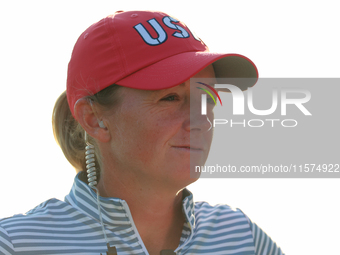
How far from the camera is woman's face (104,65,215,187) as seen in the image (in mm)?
1715

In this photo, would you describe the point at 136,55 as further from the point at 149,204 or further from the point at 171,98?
the point at 149,204

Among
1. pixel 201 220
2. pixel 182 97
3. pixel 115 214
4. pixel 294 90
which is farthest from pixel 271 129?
pixel 115 214

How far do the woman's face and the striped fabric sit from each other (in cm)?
19

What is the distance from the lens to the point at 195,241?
1907 millimetres

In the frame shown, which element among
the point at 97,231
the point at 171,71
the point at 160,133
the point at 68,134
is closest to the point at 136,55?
the point at 171,71

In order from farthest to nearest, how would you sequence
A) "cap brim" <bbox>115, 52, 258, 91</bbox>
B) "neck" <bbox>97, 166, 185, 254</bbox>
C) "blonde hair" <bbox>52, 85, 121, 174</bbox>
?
"blonde hair" <bbox>52, 85, 121, 174</bbox> < "neck" <bbox>97, 166, 185, 254</bbox> < "cap brim" <bbox>115, 52, 258, 91</bbox>

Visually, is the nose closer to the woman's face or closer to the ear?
the woman's face

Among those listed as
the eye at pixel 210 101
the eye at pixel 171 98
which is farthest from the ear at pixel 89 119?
the eye at pixel 210 101

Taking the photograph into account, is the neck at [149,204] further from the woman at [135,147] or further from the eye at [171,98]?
the eye at [171,98]

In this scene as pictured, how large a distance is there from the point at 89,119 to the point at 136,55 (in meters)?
0.37

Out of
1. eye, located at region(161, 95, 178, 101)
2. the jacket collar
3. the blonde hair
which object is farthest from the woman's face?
the blonde hair

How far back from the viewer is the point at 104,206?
5.89 feet

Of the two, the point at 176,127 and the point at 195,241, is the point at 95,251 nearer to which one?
the point at 195,241

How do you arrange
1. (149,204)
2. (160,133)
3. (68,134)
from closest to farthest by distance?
(160,133), (149,204), (68,134)
